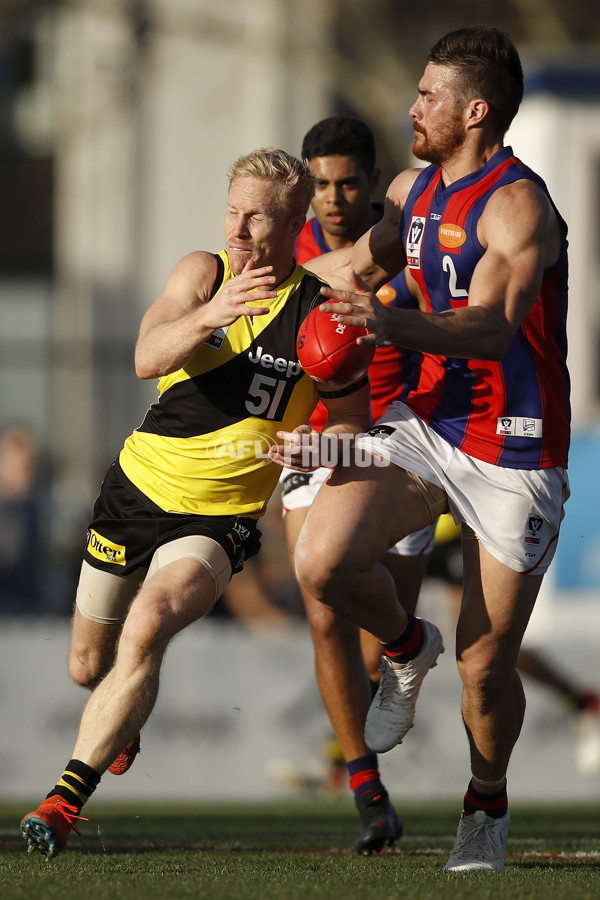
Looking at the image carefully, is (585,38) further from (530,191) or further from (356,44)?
(530,191)

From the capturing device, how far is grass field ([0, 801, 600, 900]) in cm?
437

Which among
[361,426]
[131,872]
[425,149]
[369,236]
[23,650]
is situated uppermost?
[425,149]

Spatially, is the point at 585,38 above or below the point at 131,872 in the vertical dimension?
above

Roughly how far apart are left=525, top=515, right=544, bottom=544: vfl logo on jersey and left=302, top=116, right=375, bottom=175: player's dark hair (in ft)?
7.28

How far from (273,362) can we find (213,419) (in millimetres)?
301

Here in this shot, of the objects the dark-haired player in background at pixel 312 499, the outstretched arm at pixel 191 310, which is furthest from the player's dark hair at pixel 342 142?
the outstretched arm at pixel 191 310

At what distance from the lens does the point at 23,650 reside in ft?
35.6

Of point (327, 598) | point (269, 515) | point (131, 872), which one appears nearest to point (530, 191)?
point (327, 598)

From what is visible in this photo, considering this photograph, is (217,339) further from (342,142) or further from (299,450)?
(342,142)

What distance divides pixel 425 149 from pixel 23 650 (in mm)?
6791

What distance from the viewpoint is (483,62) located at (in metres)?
5.05

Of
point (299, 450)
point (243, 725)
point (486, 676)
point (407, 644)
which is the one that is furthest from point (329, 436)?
point (243, 725)

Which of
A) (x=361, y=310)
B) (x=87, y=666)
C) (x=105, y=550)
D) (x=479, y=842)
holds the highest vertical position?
(x=361, y=310)

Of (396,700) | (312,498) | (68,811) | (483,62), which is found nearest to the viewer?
(68,811)
